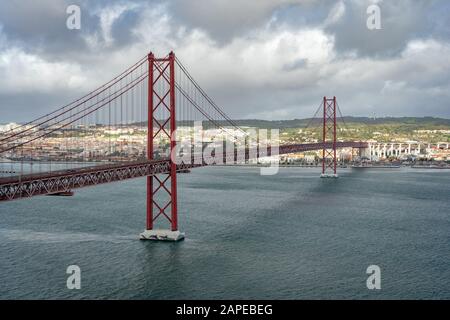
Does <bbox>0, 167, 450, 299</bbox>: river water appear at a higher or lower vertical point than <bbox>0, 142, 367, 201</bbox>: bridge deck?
lower

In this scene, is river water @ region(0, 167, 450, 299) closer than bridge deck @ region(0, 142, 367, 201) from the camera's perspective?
No

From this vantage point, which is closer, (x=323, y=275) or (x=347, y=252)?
(x=323, y=275)

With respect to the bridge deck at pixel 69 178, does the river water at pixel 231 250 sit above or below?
below

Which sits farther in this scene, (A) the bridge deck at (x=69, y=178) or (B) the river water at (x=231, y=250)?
(B) the river water at (x=231, y=250)

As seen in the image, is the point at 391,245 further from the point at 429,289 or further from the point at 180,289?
the point at 180,289

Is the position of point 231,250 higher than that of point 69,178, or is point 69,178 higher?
point 69,178

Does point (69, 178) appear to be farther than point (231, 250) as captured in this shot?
No
